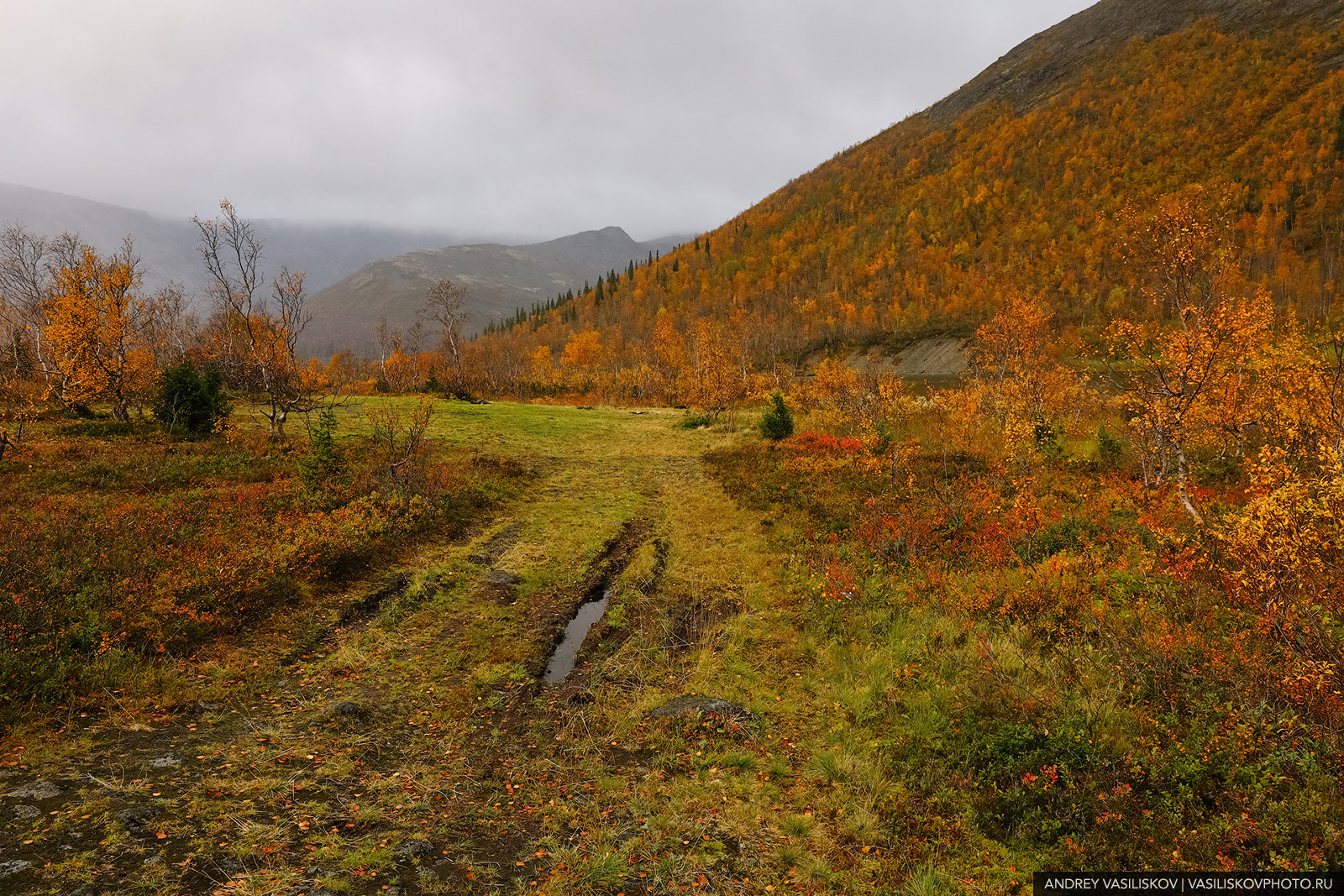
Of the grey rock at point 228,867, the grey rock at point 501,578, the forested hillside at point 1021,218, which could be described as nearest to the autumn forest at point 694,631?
the grey rock at point 228,867

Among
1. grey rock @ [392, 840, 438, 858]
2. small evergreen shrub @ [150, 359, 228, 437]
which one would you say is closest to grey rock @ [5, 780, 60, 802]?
grey rock @ [392, 840, 438, 858]

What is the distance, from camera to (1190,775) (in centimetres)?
583

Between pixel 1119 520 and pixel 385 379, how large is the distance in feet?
240

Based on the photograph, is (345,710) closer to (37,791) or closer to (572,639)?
(37,791)

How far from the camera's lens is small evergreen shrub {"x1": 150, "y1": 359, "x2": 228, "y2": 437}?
2256 centimetres

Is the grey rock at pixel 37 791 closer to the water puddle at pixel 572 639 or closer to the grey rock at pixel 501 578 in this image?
the water puddle at pixel 572 639

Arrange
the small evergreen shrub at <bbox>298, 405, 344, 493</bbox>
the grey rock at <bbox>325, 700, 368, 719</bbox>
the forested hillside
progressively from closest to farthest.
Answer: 1. the grey rock at <bbox>325, 700, 368, 719</bbox>
2. the small evergreen shrub at <bbox>298, 405, 344, 493</bbox>
3. the forested hillside

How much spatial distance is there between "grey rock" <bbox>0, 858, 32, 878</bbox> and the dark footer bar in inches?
362

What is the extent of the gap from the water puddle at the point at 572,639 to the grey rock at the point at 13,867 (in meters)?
5.83

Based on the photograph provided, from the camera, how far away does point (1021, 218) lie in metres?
124

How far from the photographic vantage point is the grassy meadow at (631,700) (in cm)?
550

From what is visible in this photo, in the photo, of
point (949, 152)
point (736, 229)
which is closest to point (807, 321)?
point (736, 229)

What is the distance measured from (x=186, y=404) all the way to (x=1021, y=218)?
498ft

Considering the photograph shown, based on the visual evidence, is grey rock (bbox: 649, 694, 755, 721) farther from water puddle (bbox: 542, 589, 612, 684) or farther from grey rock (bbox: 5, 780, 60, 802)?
grey rock (bbox: 5, 780, 60, 802)
